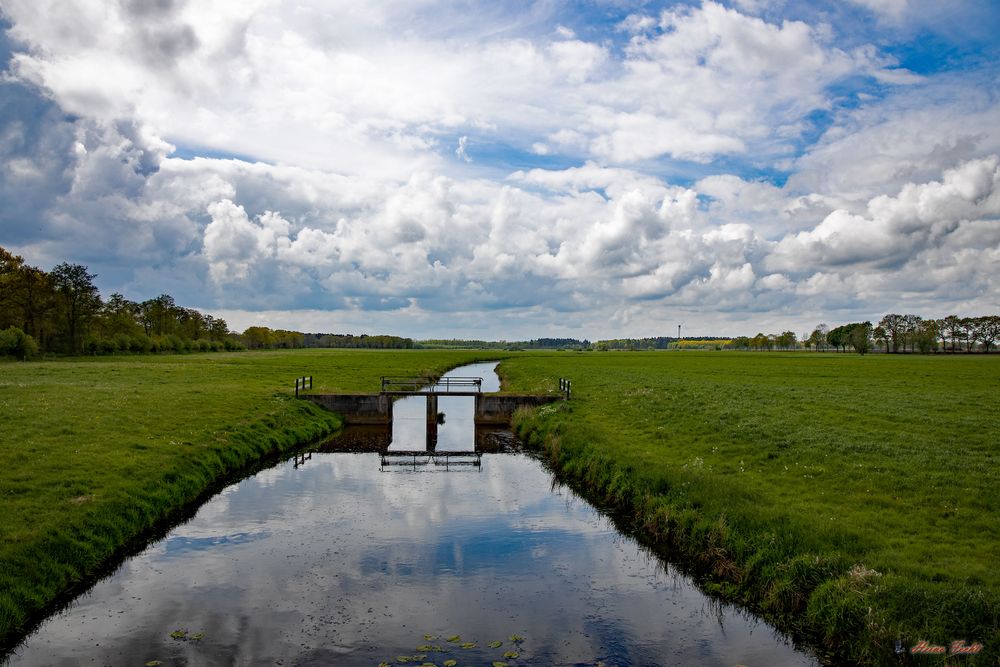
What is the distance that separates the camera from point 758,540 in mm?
15375

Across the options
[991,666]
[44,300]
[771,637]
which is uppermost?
[44,300]

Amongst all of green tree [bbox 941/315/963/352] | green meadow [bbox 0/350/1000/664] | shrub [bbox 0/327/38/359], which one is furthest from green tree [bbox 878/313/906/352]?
shrub [bbox 0/327/38/359]

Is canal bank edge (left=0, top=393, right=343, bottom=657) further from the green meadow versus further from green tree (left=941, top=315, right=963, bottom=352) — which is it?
green tree (left=941, top=315, right=963, bottom=352)

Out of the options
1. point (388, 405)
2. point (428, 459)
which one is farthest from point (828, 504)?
point (388, 405)

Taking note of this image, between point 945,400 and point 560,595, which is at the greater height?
point 945,400

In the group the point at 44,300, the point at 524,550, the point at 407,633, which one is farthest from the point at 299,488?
the point at 44,300

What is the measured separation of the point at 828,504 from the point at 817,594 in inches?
218

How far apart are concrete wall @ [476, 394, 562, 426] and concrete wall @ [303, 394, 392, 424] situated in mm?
7225

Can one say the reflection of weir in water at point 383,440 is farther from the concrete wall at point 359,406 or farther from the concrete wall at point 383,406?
the concrete wall at point 359,406

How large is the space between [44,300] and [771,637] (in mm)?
105917

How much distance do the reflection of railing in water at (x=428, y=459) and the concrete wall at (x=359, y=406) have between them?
11.4 metres

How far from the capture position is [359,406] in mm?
46906

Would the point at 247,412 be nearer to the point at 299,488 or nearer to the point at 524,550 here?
the point at 299,488

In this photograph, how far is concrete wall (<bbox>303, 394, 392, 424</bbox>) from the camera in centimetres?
4669
